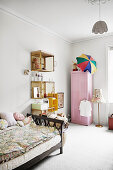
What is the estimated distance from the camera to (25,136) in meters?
2.28

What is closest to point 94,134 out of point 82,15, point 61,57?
point 61,57

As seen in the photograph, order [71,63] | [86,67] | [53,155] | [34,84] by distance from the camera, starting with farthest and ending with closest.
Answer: [71,63], [86,67], [34,84], [53,155]

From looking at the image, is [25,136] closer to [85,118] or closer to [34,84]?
[34,84]

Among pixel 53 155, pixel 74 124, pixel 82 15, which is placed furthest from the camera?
pixel 74 124

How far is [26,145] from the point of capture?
1.98 m

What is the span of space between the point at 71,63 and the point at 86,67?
3.29 ft

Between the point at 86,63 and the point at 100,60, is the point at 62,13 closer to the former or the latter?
the point at 86,63

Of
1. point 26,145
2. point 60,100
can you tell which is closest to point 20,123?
point 26,145

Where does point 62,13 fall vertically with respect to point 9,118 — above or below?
above

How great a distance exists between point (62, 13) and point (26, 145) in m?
2.59

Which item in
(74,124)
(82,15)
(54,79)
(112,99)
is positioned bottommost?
(74,124)

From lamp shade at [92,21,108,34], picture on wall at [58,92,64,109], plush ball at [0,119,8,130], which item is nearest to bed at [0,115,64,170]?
plush ball at [0,119,8,130]

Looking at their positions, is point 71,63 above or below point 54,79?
above

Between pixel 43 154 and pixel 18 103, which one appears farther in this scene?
pixel 18 103
